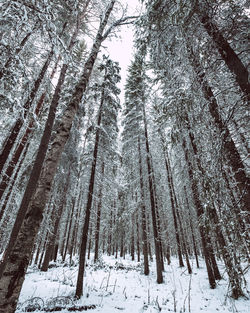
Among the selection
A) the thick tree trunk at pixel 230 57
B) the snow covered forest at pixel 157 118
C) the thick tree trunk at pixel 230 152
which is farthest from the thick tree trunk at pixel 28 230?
the thick tree trunk at pixel 230 57

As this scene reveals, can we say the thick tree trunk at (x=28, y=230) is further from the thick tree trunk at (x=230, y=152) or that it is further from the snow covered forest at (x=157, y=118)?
the thick tree trunk at (x=230, y=152)

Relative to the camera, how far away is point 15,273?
243cm

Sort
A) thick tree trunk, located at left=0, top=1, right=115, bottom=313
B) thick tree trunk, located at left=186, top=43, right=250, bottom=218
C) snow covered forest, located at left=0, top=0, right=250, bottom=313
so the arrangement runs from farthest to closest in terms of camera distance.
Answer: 1. thick tree trunk, located at left=186, top=43, right=250, bottom=218
2. snow covered forest, located at left=0, top=0, right=250, bottom=313
3. thick tree trunk, located at left=0, top=1, right=115, bottom=313

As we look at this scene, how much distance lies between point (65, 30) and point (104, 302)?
37.4ft

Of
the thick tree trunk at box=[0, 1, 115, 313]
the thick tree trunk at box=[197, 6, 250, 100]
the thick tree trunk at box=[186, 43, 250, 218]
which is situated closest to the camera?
the thick tree trunk at box=[0, 1, 115, 313]

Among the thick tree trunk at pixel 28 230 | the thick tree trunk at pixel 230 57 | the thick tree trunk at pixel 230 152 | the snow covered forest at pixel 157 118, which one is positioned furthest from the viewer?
the thick tree trunk at pixel 230 57

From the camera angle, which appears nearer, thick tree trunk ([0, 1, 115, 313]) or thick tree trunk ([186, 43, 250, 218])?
thick tree trunk ([0, 1, 115, 313])

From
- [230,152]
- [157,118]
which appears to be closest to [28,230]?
[230,152]

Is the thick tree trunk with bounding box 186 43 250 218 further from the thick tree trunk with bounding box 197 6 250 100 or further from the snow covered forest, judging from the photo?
the thick tree trunk with bounding box 197 6 250 100

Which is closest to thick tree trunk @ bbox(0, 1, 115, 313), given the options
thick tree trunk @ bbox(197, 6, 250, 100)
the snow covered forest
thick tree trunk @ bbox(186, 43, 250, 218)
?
the snow covered forest

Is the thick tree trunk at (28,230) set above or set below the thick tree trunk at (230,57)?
below

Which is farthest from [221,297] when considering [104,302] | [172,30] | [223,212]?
[172,30]

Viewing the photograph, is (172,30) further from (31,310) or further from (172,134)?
(31,310)

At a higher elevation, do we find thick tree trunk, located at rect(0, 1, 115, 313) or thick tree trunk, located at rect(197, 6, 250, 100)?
thick tree trunk, located at rect(197, 6, 250, 100)
